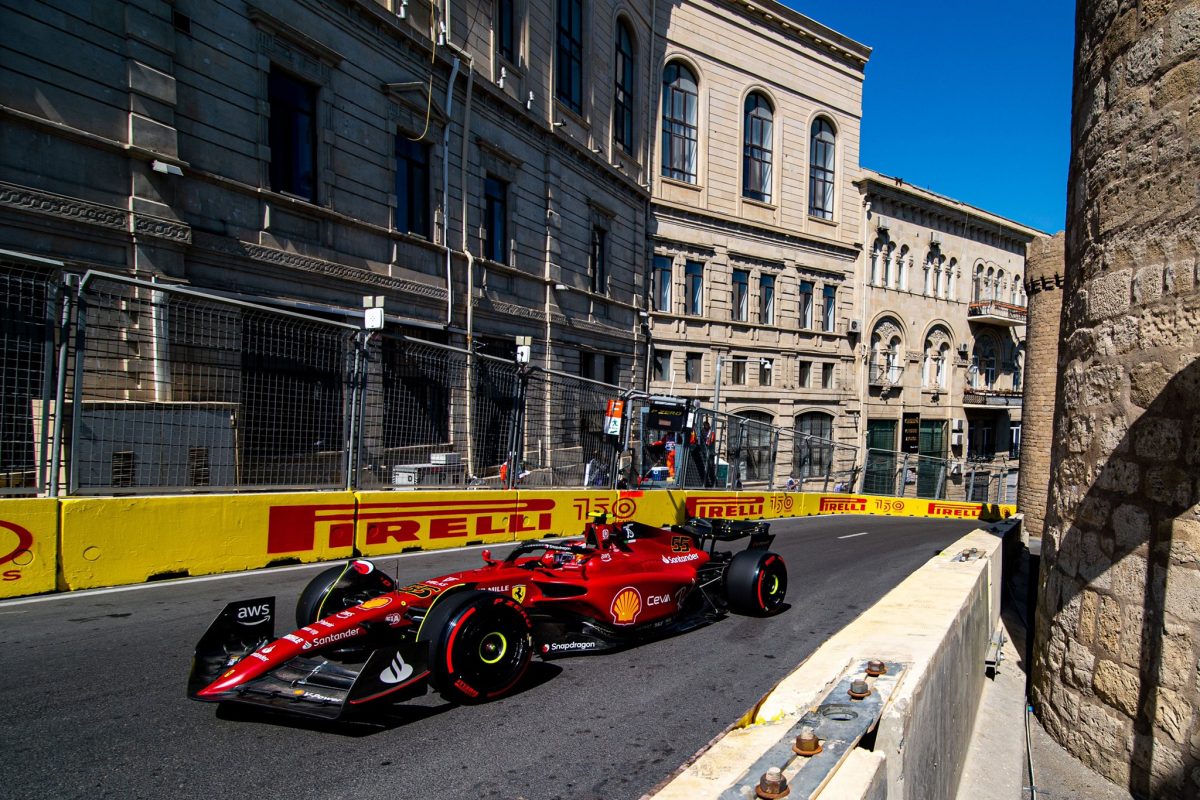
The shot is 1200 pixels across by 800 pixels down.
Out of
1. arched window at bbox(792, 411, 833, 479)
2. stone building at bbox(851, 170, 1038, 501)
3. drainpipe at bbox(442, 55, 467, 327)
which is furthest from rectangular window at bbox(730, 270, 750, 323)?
drainpipe at bbox(442, 55, 467, 327)

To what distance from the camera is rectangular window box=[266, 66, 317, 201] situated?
45.1 ft

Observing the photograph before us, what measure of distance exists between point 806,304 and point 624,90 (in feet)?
42.2

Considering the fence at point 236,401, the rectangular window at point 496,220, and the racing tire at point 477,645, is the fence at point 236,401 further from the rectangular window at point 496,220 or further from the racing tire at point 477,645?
the rectangular window at point 496,220

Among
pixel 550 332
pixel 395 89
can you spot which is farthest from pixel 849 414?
pixel 395 89

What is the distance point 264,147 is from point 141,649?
35.6 feet

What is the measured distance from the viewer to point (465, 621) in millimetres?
4078

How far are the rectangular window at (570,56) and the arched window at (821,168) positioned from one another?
47.0 ft

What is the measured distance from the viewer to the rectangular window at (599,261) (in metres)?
25.0

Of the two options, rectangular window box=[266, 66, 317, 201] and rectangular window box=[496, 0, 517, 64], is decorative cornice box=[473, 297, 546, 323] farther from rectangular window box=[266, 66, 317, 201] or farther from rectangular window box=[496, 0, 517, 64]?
rectangular window box=[496, 0, 517, 64]

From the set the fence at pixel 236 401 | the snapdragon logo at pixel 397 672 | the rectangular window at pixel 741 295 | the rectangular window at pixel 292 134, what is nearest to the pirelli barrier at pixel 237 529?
the fence at pixel 236 401

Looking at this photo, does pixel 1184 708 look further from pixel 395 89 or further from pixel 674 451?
pixel 395 89

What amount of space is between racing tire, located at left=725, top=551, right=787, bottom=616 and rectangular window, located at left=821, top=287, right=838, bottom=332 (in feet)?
96.6

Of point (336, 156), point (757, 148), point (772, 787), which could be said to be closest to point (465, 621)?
point (772, 787)

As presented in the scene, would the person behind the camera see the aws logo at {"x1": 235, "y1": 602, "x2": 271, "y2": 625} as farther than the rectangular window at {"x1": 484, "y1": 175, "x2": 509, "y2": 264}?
No
